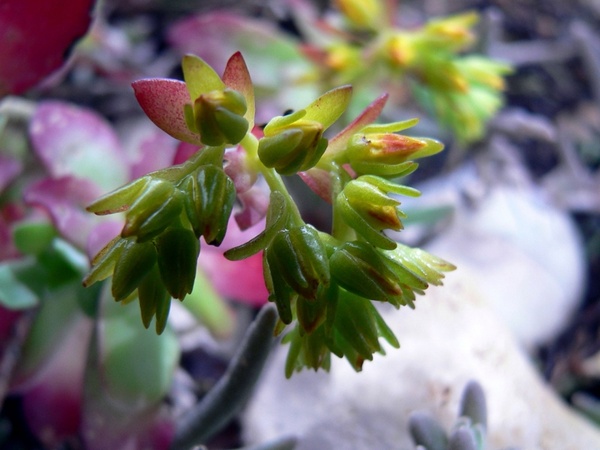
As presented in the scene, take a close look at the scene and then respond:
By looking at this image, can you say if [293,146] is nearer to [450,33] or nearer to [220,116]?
[220,116]

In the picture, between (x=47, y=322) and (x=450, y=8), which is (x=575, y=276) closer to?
(x=450, y=8)

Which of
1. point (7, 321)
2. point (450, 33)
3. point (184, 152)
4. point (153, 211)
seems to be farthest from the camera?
point (450, 33)

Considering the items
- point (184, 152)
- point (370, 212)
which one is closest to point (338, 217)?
point (370, 212)

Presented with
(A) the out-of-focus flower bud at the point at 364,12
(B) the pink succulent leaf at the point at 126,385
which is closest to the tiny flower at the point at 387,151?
(B) the pink succulent leaf at the point at 126,385

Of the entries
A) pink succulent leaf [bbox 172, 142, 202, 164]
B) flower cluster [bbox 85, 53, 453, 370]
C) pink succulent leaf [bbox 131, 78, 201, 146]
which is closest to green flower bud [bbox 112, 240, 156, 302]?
flower cluster [bbox 85, 53, 453, 370]

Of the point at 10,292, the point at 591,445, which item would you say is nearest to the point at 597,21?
the point at 591,445

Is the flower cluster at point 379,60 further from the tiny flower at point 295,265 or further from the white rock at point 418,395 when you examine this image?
the tiny flower at point 295,265
